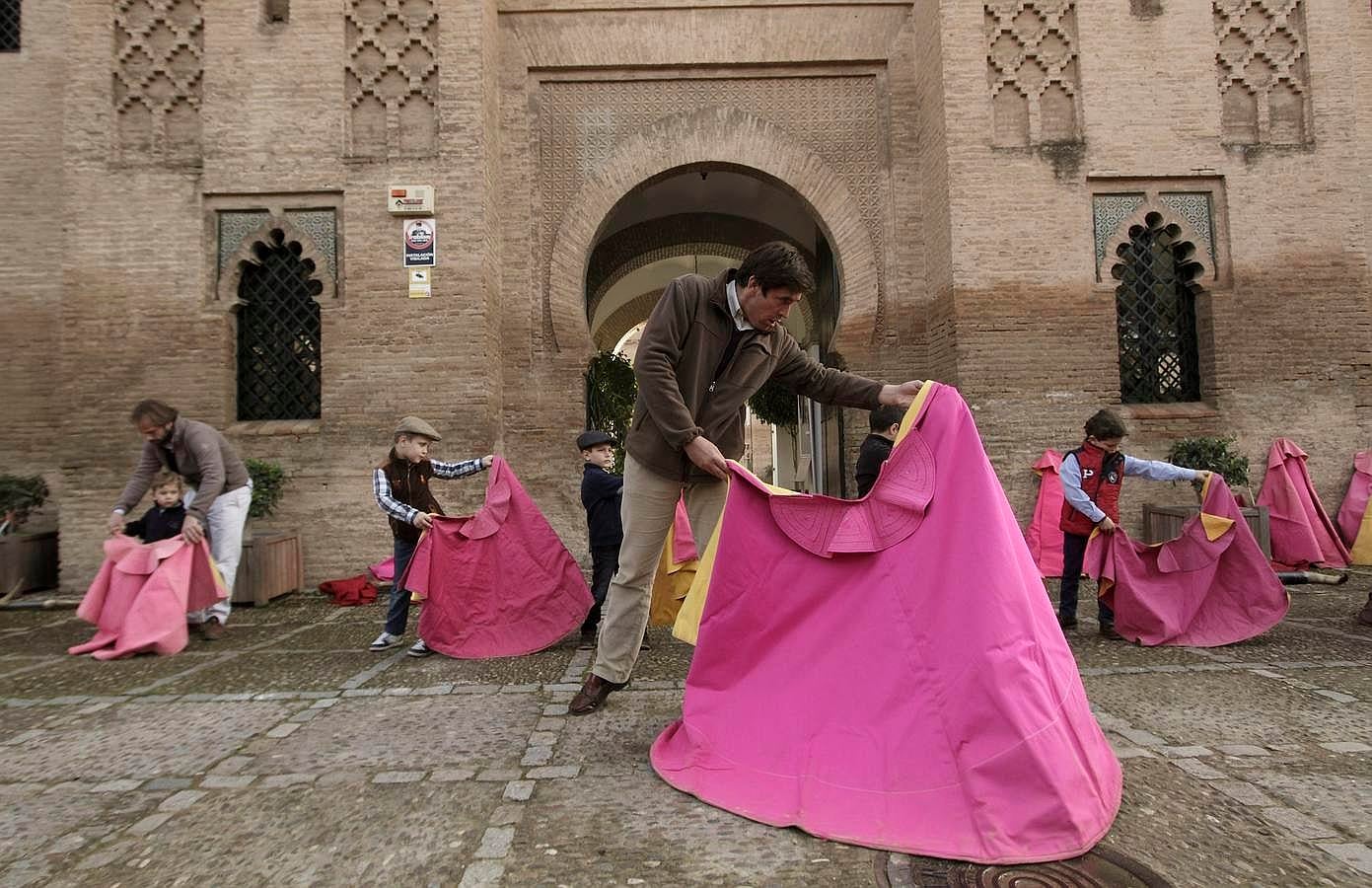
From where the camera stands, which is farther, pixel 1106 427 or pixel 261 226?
pixel 261 226

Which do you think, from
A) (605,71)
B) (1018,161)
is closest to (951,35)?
(1018,161)

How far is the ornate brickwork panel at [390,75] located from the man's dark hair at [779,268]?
6.14 meters

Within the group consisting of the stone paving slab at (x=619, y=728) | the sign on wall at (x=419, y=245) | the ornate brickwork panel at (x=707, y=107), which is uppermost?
the ornate brickwork panel at (x=707, y=107)

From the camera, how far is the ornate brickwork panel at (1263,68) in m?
7.99

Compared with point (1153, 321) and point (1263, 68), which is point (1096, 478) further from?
point (1263, 68)

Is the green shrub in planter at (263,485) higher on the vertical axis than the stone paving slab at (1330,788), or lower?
higher

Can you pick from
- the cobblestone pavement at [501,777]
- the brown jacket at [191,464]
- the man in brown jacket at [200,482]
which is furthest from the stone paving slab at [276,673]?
the brown jacket at [191,464]

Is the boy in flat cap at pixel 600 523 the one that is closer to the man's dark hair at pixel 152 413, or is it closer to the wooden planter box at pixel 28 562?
the man's dark hair at pixel 152 413

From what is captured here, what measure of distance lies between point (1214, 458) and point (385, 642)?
7628 millimetres

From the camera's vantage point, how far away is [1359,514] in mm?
7531

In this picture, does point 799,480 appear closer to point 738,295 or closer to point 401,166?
point 401,166

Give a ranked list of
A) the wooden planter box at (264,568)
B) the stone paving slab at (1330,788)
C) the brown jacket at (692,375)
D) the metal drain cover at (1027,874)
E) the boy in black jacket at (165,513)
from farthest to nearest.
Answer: the wooden planter box at (264,568) → the boy in black jacket at (165,513) → the brown jacket at (692,375) → the stone paving slab at (1330,788) → the metal drain cover at (1027,874)

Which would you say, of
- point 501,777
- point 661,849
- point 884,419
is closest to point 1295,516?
point 884,419

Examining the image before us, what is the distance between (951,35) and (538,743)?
8.02m
